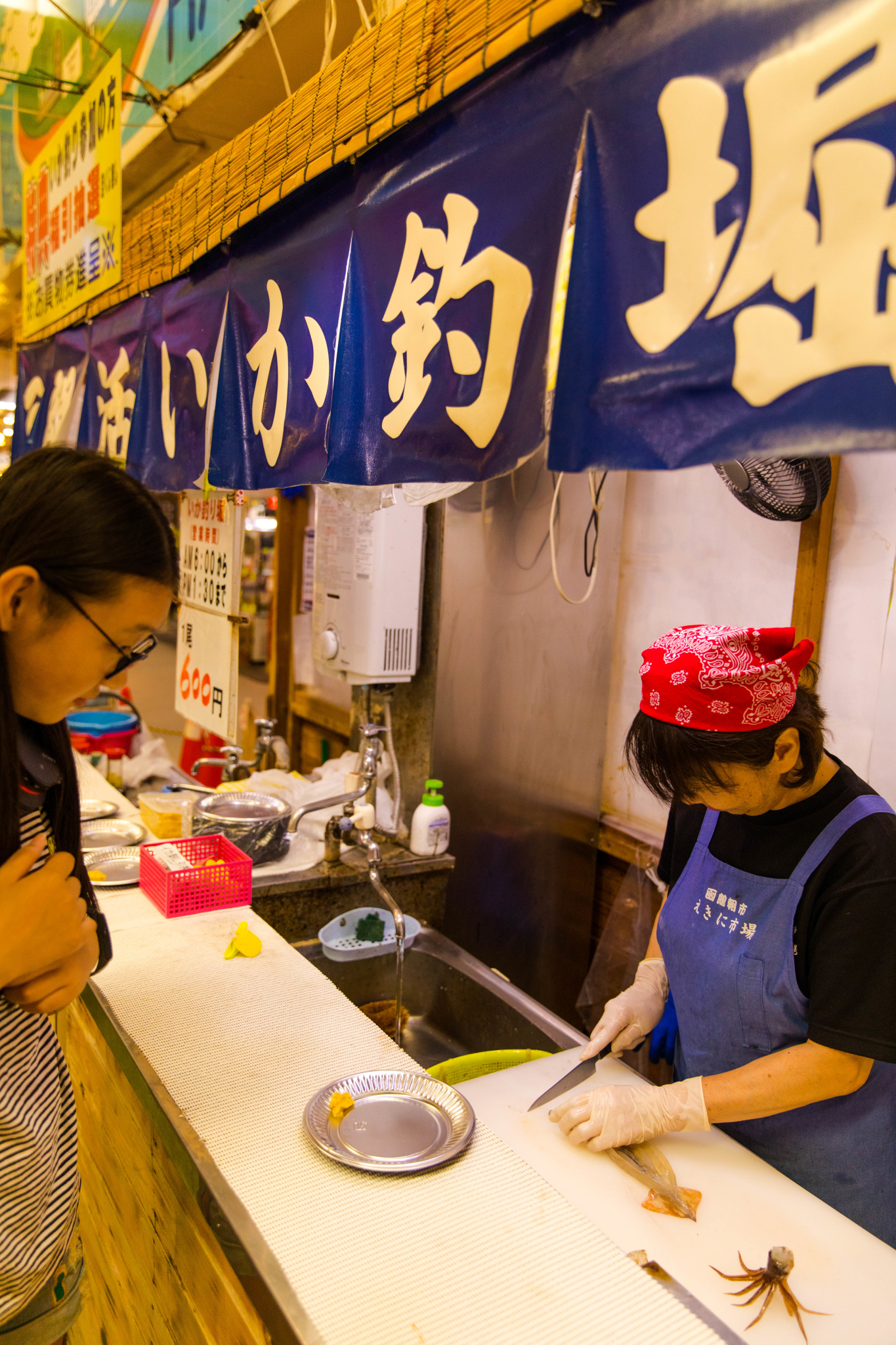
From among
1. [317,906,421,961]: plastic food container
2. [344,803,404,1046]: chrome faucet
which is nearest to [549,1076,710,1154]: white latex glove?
[344,803,404,1046]: chrome faucet

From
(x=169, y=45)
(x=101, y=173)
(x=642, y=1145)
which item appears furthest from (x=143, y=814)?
(x=169, y=45)

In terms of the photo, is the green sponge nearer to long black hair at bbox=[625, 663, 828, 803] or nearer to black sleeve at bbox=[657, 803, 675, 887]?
black sleeve at bbox=[657, 803, 675, 887]

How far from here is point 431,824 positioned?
10.9 ft

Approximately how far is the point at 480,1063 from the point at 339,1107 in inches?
27.2

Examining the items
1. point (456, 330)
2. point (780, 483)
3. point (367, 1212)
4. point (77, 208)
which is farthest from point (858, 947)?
point (77, 208)

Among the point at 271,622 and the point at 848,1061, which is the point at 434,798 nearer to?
the point at 848,1061

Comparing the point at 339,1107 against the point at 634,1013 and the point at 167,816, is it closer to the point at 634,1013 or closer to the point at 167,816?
the point at 634,1013

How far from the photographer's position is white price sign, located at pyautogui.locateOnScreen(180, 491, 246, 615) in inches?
134

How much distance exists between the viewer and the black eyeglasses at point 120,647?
1.22m

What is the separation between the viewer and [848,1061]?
1660 mm

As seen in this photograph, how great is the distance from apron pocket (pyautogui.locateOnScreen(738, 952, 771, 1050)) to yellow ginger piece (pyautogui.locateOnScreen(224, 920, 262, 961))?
116cm

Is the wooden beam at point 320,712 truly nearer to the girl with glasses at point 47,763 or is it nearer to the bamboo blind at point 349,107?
the bamboo blind at point 349,107

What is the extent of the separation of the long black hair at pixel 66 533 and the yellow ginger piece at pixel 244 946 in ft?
3.30

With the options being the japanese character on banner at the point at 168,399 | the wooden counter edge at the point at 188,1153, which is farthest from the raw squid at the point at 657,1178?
the japanese character on banner at the point at 168,399
